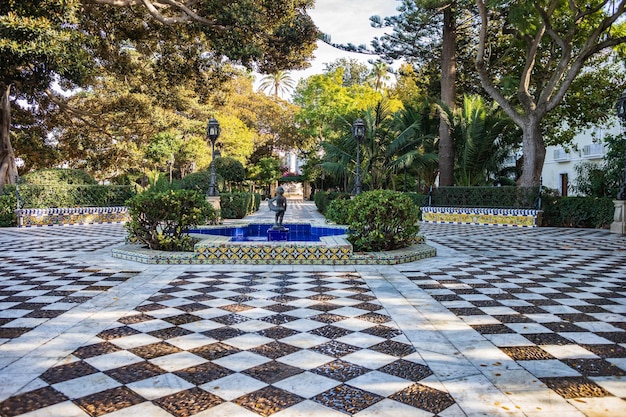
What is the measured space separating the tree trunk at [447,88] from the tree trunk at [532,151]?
295 centimetres

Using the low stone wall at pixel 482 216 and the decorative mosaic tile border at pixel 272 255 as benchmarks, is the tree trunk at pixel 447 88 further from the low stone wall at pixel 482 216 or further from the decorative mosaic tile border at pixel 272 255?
the decorative mosaic tile border at pixel 272 255

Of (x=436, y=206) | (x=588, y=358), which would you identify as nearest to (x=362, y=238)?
(x=588, y=358)

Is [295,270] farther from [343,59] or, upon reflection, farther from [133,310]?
[343,59]

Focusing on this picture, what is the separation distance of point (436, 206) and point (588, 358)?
14557mm

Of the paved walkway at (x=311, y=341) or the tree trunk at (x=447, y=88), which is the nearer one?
the paved walkway at (x=311, y=341)

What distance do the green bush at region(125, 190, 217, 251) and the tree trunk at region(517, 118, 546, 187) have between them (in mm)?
11530

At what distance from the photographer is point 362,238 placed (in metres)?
7.69

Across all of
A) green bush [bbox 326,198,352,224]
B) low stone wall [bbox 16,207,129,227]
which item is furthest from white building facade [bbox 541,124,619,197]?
low stone wall [bbox 16,207,129,227]

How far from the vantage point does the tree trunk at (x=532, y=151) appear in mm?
14914

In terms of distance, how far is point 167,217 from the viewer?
7.50 m

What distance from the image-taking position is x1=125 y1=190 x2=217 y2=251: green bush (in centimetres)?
746

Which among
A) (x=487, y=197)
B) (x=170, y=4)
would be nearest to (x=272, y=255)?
(x=170, y=4)

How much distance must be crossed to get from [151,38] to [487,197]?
471 inches

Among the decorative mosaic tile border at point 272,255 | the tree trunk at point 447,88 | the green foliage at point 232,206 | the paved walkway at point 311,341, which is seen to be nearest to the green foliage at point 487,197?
the tree trunk at point 447,88
